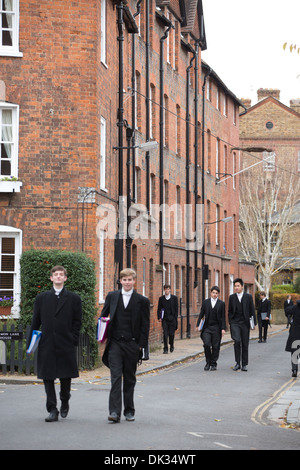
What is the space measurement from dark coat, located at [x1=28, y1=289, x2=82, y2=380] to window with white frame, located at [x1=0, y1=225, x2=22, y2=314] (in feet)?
32.2

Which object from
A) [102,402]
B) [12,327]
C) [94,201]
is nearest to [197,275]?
[94,201]

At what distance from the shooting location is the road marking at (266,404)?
39.2 feet

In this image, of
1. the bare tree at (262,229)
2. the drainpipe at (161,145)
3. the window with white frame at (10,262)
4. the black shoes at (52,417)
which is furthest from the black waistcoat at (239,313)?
the bare tree at (262,229)

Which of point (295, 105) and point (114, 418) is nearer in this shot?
point (114, 418)

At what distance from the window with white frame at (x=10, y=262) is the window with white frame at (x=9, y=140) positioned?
137 cm

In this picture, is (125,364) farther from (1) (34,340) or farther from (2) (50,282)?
(2) (50,282)

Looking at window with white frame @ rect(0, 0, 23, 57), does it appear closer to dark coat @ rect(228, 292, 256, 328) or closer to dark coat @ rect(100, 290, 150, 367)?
dark coat @ rect(228, 292, 256, 328)

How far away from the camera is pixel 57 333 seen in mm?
11047

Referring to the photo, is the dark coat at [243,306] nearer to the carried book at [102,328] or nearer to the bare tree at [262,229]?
the carried book at [102,328]

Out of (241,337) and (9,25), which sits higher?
(9,25)

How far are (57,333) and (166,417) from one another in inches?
72.1

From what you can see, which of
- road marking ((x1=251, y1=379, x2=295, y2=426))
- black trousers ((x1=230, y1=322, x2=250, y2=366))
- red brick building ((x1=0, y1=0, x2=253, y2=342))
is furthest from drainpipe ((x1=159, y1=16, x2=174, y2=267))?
road marking ((x1=251, y1=379, x2=295, y2=426))

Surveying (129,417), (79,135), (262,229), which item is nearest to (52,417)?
(129,417)
